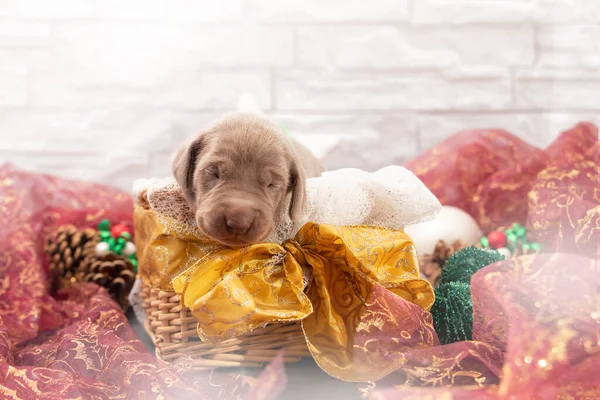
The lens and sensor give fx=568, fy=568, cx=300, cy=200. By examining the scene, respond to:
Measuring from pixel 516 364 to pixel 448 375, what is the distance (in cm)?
9

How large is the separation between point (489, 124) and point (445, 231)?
633 mm

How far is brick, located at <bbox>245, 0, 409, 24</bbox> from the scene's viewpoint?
1.70m

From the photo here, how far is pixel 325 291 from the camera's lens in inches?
36.3

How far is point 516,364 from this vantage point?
0.72m

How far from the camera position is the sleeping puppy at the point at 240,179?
831mm

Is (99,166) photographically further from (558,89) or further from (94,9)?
(558,89)

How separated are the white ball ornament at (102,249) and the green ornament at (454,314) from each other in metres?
0.78

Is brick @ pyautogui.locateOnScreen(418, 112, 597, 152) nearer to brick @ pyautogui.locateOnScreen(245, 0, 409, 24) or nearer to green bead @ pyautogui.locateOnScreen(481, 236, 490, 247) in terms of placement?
brick @ pyautogui.locateOnScreen(245, 0, 409, 24)

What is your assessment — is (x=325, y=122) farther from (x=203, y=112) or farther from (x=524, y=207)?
(x=524, y=207)

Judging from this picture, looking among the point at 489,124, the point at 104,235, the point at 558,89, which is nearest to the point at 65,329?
the point at 104,235

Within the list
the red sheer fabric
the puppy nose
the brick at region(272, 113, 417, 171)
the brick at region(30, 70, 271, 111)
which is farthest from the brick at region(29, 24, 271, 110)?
the puppy nose

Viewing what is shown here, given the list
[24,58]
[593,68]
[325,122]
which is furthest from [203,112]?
[593,68]

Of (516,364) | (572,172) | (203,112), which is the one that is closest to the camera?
(516,364)

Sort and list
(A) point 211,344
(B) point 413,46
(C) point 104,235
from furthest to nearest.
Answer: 1. (B) point 413,46
2. (C) point 104,235
3. (A) point 211,344
